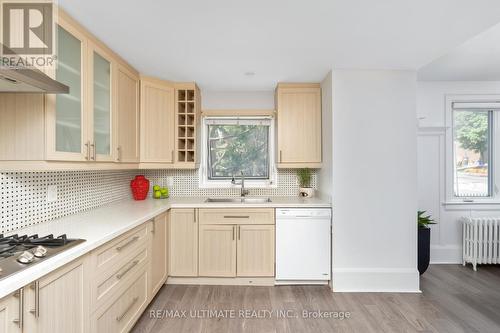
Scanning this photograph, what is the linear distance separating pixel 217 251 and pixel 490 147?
3.97m

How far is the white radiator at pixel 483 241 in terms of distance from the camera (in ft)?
11.5

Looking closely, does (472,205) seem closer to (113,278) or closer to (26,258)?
(113,278)

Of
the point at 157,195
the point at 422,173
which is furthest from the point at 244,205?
the point at 422,173

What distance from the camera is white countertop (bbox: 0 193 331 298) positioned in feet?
3.68

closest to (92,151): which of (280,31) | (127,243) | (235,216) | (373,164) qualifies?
(127,243)

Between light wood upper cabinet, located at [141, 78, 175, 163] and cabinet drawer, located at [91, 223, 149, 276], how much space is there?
108cm

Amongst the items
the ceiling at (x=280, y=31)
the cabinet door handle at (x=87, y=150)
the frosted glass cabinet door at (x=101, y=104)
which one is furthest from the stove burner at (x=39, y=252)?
the ceiling at (x=280, y=31)

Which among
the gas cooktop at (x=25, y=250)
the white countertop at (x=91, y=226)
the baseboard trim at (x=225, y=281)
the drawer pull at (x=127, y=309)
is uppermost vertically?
the gas cooktop at (x=25, y=250)

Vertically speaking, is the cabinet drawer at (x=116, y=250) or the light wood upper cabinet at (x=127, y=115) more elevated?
the light wood upper cabinet at (x=127, y=115)

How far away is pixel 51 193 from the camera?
2078 millimetres

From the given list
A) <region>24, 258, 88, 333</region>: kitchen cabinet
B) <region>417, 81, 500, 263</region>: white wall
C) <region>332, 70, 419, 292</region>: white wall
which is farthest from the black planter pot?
<region>24, 258, 88, 333</region>: kitchen cabinet

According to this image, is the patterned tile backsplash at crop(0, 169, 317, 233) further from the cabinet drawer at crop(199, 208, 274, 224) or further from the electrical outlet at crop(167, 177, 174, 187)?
the cabinet drawer at crop(199, 208, 274, 224)

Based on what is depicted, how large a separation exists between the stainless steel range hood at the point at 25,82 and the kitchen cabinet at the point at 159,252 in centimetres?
145

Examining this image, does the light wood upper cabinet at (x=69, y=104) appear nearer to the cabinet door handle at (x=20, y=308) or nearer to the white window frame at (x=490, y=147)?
the cabinet door handle at (x=20, y=308)
